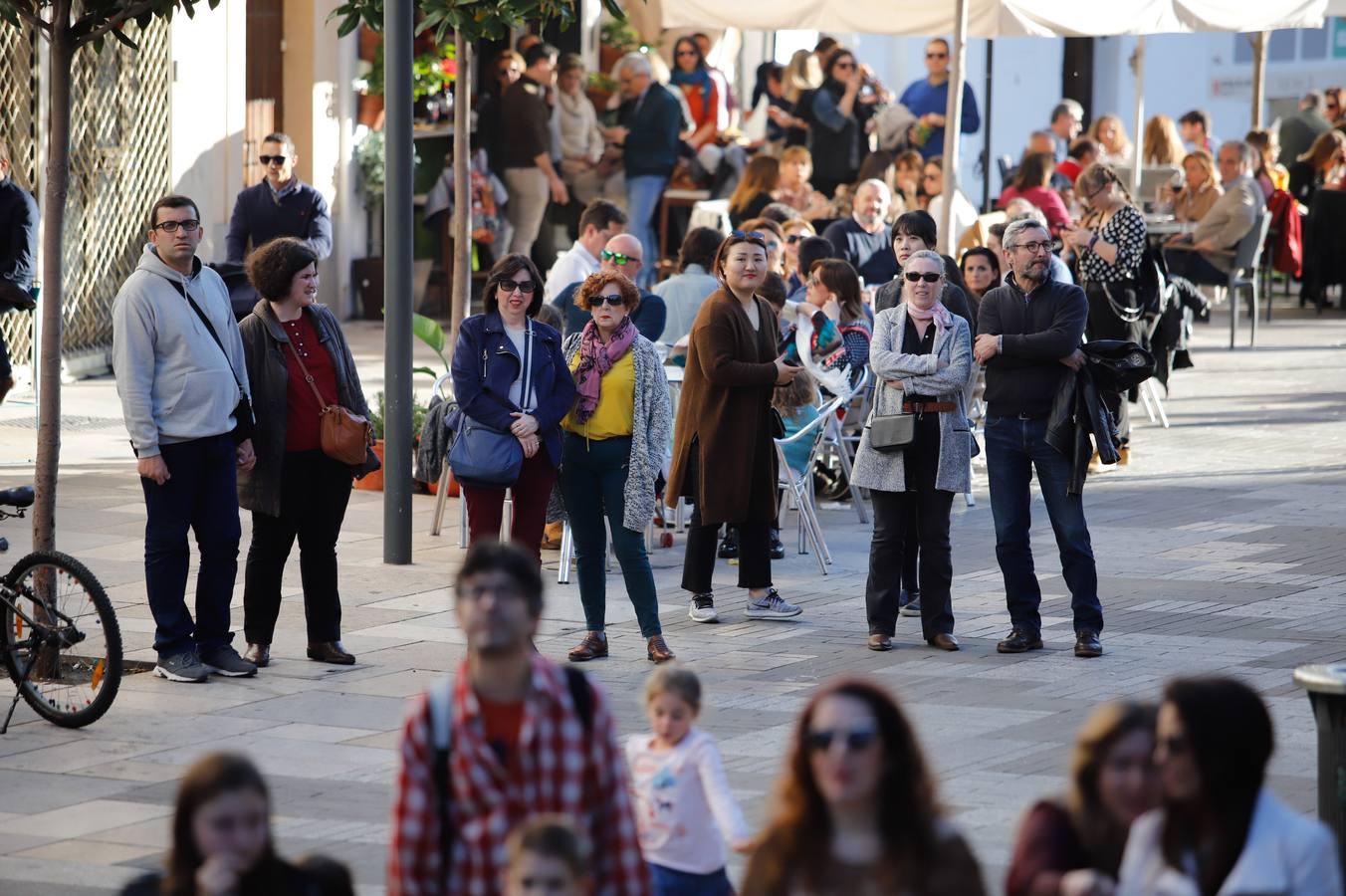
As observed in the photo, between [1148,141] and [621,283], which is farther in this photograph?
[1148,141]

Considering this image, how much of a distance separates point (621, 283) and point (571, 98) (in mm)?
13683

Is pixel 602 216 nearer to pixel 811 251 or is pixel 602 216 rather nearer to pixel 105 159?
pixel 811 251

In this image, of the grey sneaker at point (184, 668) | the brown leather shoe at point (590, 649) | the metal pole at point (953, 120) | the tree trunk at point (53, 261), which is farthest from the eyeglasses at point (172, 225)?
the metal pole at point (953, 120)

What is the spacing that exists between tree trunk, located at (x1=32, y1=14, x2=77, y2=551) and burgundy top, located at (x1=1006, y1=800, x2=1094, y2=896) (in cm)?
559

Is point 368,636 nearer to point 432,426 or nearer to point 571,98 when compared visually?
point 432,426

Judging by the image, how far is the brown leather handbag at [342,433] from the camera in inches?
355

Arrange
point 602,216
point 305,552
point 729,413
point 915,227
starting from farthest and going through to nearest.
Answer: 1. point 602,216
2. point 915,227
3. point 729,413
4. point 305,552

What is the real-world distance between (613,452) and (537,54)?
1393 cm

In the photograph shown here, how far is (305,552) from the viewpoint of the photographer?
364 inches

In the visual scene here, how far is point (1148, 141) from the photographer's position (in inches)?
998

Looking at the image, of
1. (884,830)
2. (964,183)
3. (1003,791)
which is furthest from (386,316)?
(964,183)

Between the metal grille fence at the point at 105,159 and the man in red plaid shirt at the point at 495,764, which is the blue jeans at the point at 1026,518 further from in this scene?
the metal grille fence at the point at 105,159

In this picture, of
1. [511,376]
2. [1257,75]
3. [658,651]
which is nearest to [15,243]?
[511,376]

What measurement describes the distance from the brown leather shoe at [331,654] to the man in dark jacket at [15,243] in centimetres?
406
